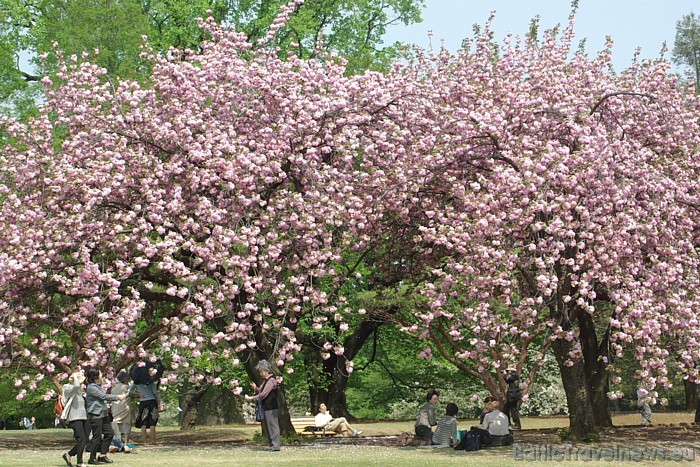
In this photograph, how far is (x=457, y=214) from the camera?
21.7 meters

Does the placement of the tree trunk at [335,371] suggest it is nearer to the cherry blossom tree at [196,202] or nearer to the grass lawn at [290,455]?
the grass lawn at [290,455]

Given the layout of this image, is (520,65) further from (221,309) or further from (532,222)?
(221,309)

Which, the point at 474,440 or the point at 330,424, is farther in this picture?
the point at 330,424

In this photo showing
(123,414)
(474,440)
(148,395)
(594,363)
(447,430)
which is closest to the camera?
(474,440)

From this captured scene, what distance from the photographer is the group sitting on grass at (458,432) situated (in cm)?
2116

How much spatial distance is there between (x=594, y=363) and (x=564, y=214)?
325 inches

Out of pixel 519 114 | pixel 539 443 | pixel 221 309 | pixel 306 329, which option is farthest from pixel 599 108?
pixel 306 329

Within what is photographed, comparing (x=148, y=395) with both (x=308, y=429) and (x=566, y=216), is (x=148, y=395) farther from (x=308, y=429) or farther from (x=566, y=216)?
(x=566, y=216)

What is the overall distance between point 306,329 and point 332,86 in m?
9.38

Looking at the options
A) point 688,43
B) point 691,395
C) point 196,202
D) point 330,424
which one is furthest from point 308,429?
point 688,43

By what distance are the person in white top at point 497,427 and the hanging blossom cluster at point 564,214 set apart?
1.18 m

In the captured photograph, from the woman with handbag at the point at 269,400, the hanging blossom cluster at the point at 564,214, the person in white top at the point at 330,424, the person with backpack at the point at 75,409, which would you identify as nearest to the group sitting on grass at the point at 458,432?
the hanging blossom cluster at the point at 564,214

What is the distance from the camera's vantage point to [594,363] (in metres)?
26.5

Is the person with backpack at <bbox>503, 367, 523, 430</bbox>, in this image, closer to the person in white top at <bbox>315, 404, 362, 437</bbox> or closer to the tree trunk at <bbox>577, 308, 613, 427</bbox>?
the tree trunk at <bbox>577, 308, 613, 427</bbox>
